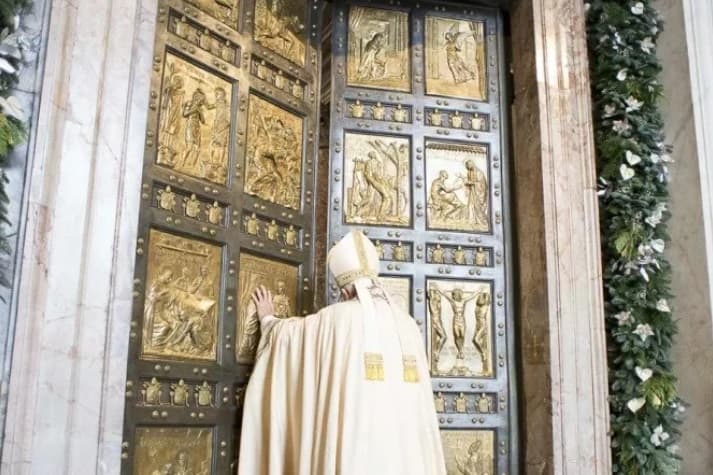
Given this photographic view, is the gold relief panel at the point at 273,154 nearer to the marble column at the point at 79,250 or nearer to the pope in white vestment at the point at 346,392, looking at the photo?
the pope in white vestment at the point at 346,392

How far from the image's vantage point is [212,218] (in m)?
4.87

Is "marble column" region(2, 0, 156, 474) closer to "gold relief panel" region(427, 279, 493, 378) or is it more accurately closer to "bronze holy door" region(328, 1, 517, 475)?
"bronze holy door" region(328, 1, 517, 475)

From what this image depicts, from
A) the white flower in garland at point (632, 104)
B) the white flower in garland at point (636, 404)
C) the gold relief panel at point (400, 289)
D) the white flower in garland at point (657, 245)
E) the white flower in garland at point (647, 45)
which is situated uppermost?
the white flower in garland at point (647, 45)

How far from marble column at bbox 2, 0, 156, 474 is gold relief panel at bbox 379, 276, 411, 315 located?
6.72ft

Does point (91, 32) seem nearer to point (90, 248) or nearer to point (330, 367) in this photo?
point (90, 248)

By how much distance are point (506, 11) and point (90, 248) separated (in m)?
3.81

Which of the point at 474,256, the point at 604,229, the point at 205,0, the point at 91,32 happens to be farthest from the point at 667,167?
the point at 91,32

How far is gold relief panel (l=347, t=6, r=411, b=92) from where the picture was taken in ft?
19.6

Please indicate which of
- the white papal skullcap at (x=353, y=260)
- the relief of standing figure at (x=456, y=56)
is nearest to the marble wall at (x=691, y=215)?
the relief of standing figure at (x=456, y=56)

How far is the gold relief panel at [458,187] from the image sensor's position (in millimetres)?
5945

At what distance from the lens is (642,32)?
5977 mm

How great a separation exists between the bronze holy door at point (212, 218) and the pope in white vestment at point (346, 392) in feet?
0.92

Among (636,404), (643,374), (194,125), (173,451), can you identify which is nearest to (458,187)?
(643,374)

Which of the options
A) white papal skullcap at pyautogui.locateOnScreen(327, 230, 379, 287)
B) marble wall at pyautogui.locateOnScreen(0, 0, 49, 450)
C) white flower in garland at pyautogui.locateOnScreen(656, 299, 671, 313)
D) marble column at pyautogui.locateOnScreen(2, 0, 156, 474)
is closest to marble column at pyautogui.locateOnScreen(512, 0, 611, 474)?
white flower in garland at pyautogui.locateOnScreen(656, 299, 671, 313)
